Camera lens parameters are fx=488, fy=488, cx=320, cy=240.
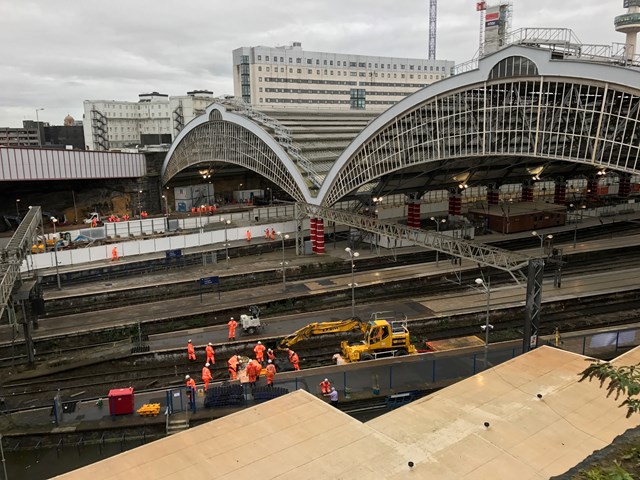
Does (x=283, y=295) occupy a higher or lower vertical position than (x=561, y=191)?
lower

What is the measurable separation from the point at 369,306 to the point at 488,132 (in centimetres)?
1393

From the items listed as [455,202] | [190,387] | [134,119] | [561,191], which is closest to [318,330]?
[190,387]

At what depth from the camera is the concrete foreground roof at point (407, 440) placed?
35.9 feet

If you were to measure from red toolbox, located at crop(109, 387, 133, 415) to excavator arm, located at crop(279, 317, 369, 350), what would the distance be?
869 cm

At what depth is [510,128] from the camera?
3114cm

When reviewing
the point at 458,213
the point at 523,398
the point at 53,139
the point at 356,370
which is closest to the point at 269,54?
the point at 53,139

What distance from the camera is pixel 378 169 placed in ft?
133

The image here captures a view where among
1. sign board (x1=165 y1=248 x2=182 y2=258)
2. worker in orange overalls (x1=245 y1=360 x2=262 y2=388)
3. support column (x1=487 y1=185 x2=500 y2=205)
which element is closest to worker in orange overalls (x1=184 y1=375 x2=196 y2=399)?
worker in orange overalls (x1=245 y1=360 x2=262 y2=388)

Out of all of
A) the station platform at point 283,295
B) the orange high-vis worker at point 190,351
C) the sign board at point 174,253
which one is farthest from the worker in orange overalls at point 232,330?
the sign board at point 174,253

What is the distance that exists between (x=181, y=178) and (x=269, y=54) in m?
49.8

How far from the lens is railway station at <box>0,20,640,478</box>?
12.4 meters

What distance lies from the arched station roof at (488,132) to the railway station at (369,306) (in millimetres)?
174

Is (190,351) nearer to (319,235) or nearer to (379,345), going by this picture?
(379,345)

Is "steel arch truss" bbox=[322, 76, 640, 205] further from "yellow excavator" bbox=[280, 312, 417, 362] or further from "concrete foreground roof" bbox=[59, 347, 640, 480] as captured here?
"concrete foreground roof" bbox=[59, 347, 640, 480]
